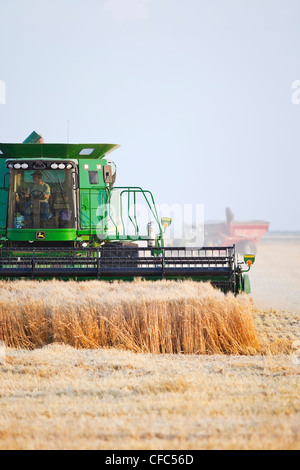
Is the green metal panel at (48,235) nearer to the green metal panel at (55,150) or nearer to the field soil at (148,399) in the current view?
the green metal panel at (55,150)

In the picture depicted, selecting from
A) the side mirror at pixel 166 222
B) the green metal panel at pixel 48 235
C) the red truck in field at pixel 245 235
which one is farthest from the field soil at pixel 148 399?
the red truck in field at pixel 245 235

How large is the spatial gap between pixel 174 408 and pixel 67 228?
7.43 metres

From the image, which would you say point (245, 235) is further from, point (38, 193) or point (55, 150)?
point (38, 193)

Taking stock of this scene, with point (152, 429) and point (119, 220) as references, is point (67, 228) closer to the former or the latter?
point (119, 220)

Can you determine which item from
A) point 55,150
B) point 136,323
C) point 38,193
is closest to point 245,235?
point 55,150

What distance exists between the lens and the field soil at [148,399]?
4.86 meters

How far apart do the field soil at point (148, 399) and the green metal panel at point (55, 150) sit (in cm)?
541

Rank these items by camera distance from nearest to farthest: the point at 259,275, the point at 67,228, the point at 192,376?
the point at 192,376 → the point at 67,228 → the point at 259,275

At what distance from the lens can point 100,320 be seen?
9102mm

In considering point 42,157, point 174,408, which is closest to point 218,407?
point 174,408

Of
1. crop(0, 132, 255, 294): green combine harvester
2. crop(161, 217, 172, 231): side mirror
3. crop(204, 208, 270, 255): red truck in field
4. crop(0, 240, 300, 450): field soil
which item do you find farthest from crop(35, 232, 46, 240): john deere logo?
crop(204, 208, 270, 255): red truck in field

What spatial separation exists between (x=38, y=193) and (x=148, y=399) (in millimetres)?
7543

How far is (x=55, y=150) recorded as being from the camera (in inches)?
530
